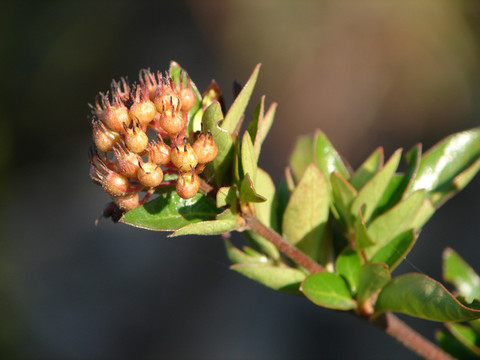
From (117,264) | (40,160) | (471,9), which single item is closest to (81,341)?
(117,264)

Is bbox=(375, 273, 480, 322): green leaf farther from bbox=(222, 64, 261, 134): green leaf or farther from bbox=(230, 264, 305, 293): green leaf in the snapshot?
bbox=(222, 64, 261, 134): green leaf

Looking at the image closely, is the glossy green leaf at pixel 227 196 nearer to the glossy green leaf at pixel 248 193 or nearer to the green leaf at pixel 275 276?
the glossy green leaf at pixel 248 193

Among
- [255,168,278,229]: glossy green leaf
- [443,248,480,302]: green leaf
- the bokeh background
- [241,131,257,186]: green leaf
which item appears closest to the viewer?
[241,131,257,186]: green leaf

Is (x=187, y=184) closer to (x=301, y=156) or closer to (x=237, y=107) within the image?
(x=237, y=107)

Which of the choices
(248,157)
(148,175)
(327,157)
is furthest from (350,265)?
(148,175)

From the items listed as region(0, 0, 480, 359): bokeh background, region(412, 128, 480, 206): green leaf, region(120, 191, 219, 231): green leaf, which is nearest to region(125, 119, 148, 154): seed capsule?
region(120, 191, 219, 231): green leaf

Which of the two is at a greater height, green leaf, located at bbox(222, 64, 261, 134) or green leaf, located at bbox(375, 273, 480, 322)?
green leaf, located at bbox(222, 64, 261, 134)
